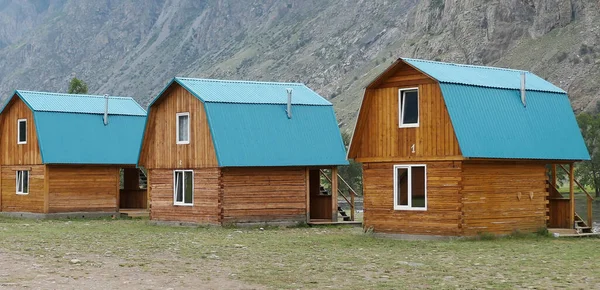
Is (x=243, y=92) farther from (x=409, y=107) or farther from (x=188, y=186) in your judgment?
(x=409, y=107)

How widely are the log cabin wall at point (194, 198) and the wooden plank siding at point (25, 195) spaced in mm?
7232

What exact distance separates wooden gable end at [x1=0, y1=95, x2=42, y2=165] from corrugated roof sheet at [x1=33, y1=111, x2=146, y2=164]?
69cm

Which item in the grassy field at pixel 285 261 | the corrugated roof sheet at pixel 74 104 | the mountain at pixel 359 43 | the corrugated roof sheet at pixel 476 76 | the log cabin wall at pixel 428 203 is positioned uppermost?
the mountain at pixel 359 43

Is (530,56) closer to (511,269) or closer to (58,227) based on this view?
(58,227)

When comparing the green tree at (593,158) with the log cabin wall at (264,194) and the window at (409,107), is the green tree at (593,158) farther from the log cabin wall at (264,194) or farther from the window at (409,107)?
the window at (409,107)

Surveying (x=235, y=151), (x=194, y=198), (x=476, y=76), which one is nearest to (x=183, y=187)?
(x=194, y=198)

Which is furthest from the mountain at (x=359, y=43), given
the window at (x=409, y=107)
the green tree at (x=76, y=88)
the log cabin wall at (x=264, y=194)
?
the window at (x=409, y=107)

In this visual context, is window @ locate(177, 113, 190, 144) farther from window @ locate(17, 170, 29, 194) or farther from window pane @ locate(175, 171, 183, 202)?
window @ locate(17, 170, 29, 194)

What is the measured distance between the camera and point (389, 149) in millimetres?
29516

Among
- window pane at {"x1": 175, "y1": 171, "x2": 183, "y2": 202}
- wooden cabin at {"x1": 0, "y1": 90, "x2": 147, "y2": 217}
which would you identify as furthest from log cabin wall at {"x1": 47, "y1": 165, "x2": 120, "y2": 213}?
window pane at {"x1": 175, "y1": 171, "x2": 183, "y2": 202}

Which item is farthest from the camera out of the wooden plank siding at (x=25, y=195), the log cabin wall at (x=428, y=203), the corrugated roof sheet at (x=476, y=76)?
the wooden plank siding at (x=25, y=195)

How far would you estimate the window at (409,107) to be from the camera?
29.0m

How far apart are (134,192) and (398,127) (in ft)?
75.7

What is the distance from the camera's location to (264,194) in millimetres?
36125
